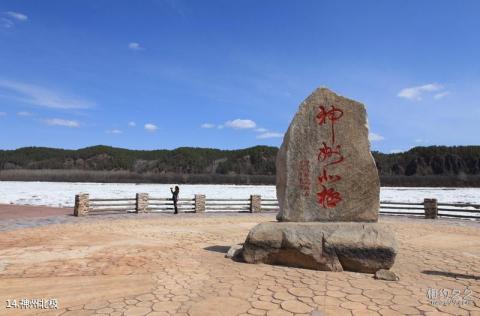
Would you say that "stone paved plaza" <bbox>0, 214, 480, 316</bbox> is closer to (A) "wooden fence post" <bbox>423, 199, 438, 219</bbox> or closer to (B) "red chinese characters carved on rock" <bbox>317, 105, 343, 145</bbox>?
(B) "red chinese characters carved on rock" <bbox>317, 105, 343, 145</bbox>

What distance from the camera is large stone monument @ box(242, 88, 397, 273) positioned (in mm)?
7395

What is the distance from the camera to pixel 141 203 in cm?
1947

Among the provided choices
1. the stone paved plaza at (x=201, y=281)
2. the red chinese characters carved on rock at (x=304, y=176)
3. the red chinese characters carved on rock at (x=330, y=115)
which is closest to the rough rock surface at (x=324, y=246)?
the stone paved plaza at (x=201, y=281)

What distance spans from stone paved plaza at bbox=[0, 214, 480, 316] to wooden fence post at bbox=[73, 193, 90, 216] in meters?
6.31

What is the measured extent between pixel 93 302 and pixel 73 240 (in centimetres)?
582

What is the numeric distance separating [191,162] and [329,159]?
13268 centimetres

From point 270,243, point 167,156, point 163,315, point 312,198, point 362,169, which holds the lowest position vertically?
point 163,315

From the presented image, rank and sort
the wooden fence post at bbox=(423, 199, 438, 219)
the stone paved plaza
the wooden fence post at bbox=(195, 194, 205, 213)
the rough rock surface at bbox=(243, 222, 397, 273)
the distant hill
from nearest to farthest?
the stone paved plaza < the rough rock surface at bbox=(243, 222, 397, 273) < the wooden fence post at bbox=(423, 199, 438, 219) < the wooden fence post at bbox=(195, 194, 205, 213) < the distant hill

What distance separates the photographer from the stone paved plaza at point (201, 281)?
17.3 ft

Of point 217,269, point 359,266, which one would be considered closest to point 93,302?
point 217,269

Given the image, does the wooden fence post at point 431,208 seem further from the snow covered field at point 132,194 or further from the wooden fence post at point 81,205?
the wooden fence post at point 81,205

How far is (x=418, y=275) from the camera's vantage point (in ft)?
23.3

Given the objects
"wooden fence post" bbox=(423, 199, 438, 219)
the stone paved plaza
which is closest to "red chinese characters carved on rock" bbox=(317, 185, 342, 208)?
the stone paved plaza

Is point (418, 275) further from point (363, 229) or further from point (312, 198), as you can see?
point (312, 198)
